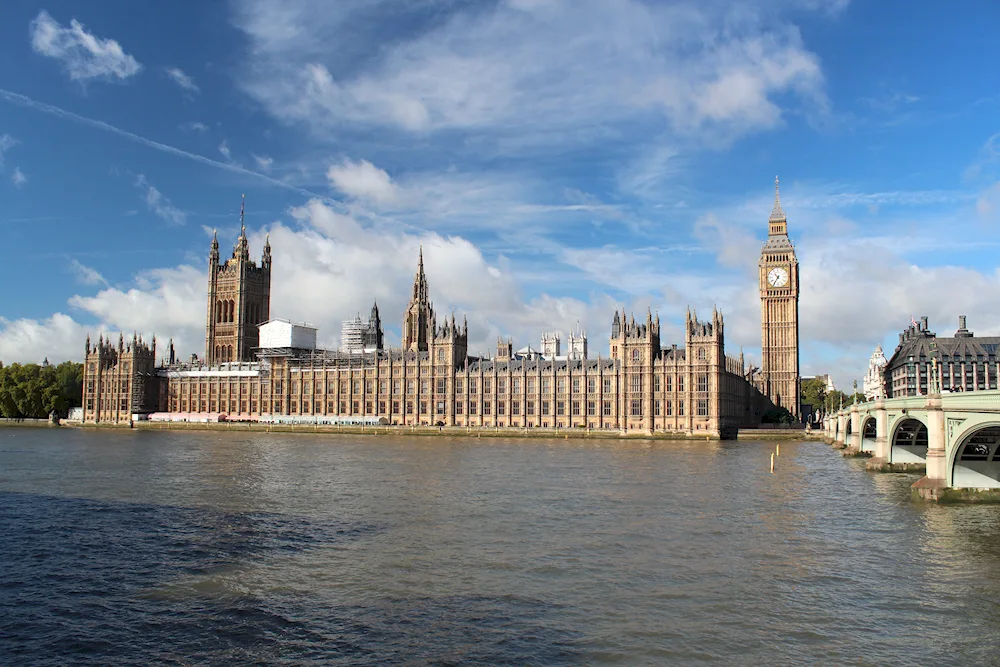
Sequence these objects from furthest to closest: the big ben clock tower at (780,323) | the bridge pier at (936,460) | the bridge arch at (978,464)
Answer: the big ben clock tower at (780,323)
the bridge pier at (936,460)
the bridge arch at (978,464)

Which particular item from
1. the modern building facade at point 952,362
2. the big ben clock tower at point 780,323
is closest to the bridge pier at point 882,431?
the big ben clock tower at point 780,323

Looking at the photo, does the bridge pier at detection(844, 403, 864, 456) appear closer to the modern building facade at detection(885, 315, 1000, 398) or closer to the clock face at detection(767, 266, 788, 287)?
the clock face at detection(767, 266, 788, 287)

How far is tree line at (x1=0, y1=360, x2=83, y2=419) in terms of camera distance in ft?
549

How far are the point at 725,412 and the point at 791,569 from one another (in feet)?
309

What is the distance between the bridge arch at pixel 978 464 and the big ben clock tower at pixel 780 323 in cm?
10748

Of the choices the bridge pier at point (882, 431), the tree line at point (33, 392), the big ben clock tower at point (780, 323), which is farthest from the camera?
the tree line at point (33, 392)

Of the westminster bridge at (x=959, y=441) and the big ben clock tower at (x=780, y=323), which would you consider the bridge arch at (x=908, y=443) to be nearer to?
the westminster bridge at (x=959, y=441)

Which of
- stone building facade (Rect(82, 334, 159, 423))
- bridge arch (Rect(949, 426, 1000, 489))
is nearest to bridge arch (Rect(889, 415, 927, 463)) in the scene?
bridge arch (Rect(949, 426, 1000, 489))

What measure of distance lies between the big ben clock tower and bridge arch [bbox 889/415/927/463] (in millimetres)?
81880

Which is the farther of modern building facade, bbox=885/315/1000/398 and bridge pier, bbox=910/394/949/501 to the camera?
modern building facade, bbox=885/315/1000/398

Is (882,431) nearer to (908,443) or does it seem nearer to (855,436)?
(908,443)

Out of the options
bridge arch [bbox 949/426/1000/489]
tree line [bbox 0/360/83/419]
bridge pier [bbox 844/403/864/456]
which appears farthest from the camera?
tree line [bbox 0/360/83/419]

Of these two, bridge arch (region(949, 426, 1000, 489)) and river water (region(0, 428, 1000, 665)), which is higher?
bridge arch (region(949, 426, 1000, 489))

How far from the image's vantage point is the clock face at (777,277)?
154125mm
